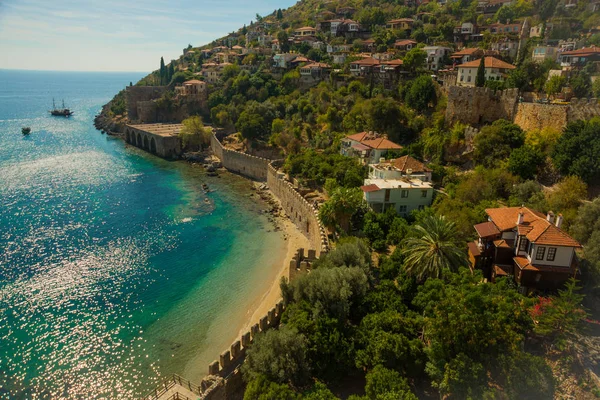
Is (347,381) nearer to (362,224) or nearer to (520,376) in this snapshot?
(520,376)

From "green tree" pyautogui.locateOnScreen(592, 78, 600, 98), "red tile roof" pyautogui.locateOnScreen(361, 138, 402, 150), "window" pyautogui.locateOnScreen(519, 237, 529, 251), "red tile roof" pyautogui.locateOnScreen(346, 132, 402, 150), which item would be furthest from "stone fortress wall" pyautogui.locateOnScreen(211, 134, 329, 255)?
"green tree" pyautogui.locateOnScreen(592, 78, 600, 98)

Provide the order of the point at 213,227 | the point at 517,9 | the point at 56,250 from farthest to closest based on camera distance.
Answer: the point at 517,9, the point at 213,227, the point at 56,250

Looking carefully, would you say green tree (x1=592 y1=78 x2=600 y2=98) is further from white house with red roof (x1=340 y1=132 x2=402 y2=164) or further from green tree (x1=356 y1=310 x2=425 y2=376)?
green tree (x1=356 y1=310 x2=425 y2=376)

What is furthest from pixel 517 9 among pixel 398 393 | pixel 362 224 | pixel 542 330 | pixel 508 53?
pixel 398 393

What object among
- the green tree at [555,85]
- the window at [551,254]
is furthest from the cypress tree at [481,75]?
the window at [551,254]

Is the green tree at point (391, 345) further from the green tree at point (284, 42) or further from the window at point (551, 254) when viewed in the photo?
the green tree at point (284, 42)

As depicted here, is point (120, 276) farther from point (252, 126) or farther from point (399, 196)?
point (252, 126)
